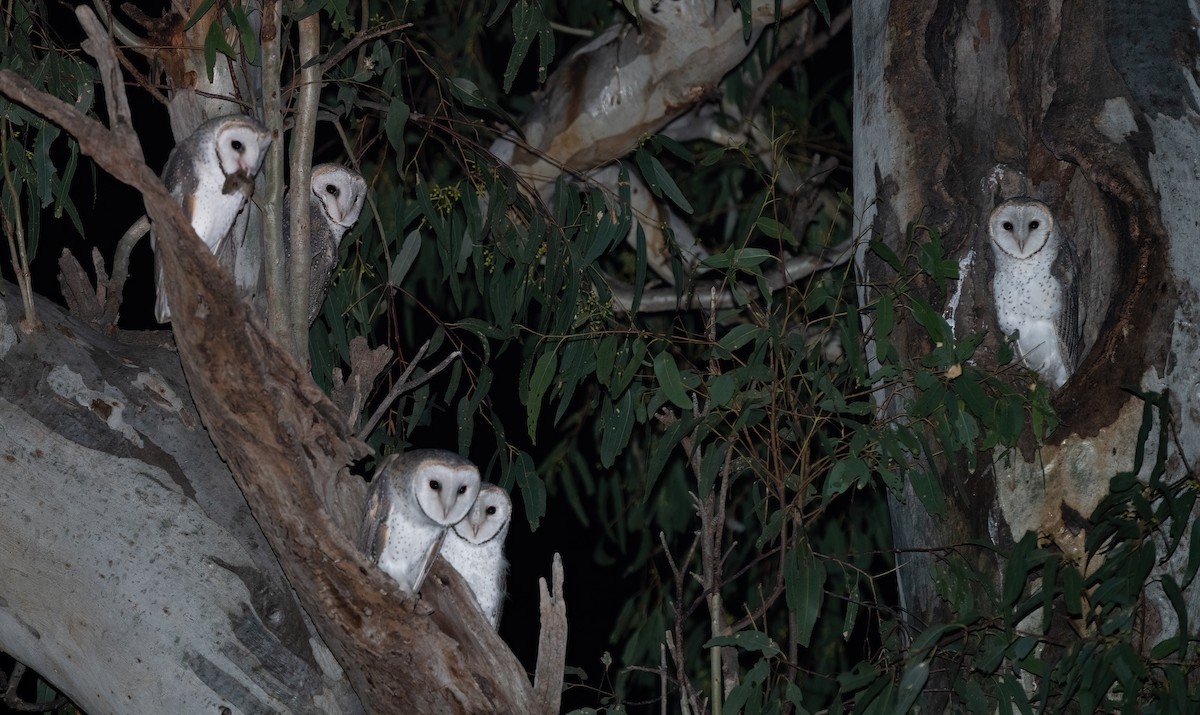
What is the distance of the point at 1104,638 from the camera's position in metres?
1.73

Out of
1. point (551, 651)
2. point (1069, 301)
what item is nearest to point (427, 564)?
point (551, 651)

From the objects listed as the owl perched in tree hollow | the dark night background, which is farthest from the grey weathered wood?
the dark night background

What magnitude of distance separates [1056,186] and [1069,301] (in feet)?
1.13

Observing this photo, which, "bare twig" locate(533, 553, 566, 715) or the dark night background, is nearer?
"bare twig" locate(533, 553, 566, 715)

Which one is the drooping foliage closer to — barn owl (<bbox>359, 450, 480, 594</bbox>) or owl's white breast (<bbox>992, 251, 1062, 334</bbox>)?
barn owl (<bbox>359, 450, 480, 594</bbox>)

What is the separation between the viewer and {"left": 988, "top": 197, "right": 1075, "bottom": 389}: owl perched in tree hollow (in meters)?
2.53

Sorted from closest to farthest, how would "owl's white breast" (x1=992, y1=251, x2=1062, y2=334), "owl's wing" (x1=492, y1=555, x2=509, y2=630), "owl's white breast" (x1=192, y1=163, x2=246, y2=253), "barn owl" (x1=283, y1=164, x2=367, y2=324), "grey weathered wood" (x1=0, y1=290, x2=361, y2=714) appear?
"grey weathered wood" (x1=0, y1=290, x2=361, y2=714), "owl's white breast" (x1=192, y1=163, x2=246, y2=253), "owl's wing" (x1=492, y1=555, x2=509, y2=630), "owl's white breast" (x1=992, y1=251, x2=1062, y2=334), "barn owl" (x1=283, y1=164, x2=367, y2=324)

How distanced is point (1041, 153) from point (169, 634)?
70.5 inches

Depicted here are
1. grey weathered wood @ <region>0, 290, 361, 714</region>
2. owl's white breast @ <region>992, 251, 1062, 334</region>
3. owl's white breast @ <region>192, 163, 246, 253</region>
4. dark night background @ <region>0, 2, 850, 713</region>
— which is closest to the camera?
grey weathered wood @ <region>0, 290, 361, 714</region>

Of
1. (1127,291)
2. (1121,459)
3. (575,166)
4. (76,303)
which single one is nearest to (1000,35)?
(1127,291)

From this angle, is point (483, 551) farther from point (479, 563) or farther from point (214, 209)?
point (214, 209)

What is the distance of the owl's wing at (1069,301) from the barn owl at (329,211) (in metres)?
1.55

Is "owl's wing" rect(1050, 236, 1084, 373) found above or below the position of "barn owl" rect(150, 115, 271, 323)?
above

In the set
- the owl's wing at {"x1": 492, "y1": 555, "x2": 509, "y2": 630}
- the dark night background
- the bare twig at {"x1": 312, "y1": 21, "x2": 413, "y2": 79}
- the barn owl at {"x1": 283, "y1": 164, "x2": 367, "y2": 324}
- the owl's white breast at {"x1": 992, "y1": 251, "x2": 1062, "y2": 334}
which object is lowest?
the dark night background
